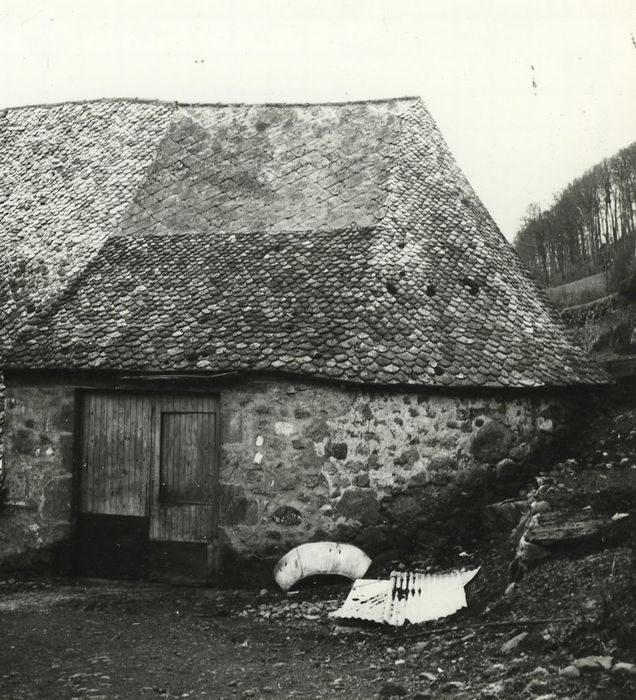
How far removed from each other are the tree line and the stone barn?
391 inches

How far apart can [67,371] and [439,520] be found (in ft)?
17.5

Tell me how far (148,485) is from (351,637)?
13.6 feet

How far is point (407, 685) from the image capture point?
623 cm

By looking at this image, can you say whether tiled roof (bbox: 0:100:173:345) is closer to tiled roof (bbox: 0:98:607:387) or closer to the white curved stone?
tiled roof (bbox: 0:98:607:387)

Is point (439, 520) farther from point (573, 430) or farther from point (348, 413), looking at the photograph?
point (573, 430)

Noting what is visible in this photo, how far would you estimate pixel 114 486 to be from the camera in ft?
36.2

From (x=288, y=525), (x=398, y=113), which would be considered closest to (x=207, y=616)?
(x=288, y=525)

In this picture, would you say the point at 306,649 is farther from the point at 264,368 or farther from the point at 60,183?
the point at 60,183

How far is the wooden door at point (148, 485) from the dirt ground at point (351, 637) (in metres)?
0.88

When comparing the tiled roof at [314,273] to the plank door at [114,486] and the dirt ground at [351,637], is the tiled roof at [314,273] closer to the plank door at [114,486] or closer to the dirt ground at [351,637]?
the plank door at [114,486]

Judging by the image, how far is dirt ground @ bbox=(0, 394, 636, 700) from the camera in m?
5.95

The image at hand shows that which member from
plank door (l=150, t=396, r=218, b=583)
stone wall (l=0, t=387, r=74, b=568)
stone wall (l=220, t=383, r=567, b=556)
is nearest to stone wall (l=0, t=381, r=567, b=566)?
stone wall (l=220, t=383, r=567, b=556)

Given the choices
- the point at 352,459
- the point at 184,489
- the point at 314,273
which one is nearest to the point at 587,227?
the point at 314,273

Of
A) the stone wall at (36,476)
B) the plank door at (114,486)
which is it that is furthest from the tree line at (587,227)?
the stone wall at (36,476)
